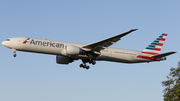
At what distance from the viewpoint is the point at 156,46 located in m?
48.2

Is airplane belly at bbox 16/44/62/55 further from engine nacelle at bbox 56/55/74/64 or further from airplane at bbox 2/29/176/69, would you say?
engine nacelle at bbox 56/55/74/64

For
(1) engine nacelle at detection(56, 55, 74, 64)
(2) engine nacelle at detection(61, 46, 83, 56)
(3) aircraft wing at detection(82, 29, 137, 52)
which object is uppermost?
(3) aircraft wing at detection(82, 29, 137, 52)

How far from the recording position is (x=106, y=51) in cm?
4394

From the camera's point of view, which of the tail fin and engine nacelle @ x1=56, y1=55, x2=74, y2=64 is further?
the tail fin

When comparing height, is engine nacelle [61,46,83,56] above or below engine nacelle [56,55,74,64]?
above

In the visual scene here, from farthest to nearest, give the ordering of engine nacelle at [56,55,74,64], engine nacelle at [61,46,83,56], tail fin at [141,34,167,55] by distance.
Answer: tail fin at [141,34,167,55]
engine nacelle at [56,55,74,64]
engine nacelle at [61,46,83,56]

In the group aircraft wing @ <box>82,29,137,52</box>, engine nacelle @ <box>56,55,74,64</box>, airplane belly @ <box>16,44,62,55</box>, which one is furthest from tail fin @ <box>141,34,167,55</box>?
airplane belly @ <box>16,44,62,55</box>

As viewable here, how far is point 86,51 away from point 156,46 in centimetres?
1316

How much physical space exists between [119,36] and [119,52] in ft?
20.3

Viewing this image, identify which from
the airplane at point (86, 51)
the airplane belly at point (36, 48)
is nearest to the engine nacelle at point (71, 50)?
the airplane at point (86, 51)

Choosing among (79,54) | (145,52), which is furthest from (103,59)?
(145,52)

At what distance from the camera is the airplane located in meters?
40.6

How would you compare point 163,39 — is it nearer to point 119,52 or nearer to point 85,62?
point 119,52

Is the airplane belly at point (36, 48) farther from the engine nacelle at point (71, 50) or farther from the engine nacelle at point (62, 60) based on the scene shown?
the engine nacelle at point (62, 60)
